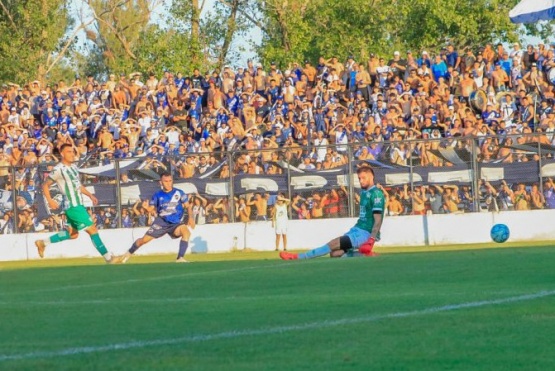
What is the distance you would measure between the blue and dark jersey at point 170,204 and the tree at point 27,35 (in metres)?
36.4

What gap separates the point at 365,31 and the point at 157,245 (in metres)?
24.2

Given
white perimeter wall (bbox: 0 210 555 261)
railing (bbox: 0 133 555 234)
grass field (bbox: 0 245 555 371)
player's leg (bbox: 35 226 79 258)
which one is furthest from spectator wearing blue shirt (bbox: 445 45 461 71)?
grass field (bbox: 0 245 555 371)

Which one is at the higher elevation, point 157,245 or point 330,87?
point 330,87

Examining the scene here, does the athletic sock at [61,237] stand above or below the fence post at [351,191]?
below

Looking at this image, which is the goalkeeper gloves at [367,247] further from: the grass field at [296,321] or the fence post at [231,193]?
the fence post at [231,193]

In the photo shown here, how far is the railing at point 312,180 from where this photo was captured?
29.0m

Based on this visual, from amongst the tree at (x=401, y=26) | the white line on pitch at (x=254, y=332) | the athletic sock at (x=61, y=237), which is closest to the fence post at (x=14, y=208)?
the athletic sock at (x=61, y=237)

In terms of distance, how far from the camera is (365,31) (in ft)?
177

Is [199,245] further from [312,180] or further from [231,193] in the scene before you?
Result: [312,180]

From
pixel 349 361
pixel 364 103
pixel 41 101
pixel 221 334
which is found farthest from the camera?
pixel 41 101

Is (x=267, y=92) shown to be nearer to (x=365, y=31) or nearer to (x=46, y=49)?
(x=365, y=31)

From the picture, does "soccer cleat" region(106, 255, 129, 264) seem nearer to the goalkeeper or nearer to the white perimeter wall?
the goalkeeper

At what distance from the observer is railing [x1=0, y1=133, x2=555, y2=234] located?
2895cm

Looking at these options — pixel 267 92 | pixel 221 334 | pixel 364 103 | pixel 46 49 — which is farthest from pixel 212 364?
pixel 46 49
